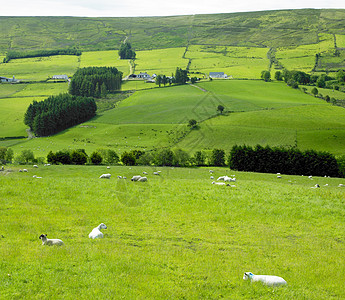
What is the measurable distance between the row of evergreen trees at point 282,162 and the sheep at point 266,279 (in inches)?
2040

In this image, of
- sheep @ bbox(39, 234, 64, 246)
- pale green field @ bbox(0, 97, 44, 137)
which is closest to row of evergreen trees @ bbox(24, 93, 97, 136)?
pale green field @ bbox(0, 97, 44, 137)

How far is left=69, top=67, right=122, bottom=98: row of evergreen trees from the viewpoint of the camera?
592 feet

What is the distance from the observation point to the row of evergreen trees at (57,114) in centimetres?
12456

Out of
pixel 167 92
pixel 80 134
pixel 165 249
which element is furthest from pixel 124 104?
pixel 165 249

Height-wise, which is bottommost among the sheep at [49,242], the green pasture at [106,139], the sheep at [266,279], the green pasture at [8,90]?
the green pasture at [106,139]

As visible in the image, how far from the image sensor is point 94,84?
18738cm

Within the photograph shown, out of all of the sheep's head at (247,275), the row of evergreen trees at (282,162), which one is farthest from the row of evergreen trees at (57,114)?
the sheep's head at (247,275)

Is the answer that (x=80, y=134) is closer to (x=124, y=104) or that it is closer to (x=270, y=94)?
(x=124, y=104)

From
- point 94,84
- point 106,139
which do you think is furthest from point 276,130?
point 94,84

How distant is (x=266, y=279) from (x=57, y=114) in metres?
126

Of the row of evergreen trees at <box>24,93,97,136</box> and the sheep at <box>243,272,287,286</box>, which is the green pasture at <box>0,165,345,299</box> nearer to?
the sheep at <box>243,272,287,286</box>

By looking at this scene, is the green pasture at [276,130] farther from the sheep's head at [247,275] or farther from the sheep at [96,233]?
the sheep's head at [247,275]

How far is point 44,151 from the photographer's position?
306ft

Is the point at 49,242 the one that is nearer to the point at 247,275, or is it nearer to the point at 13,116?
the point at 247,275
